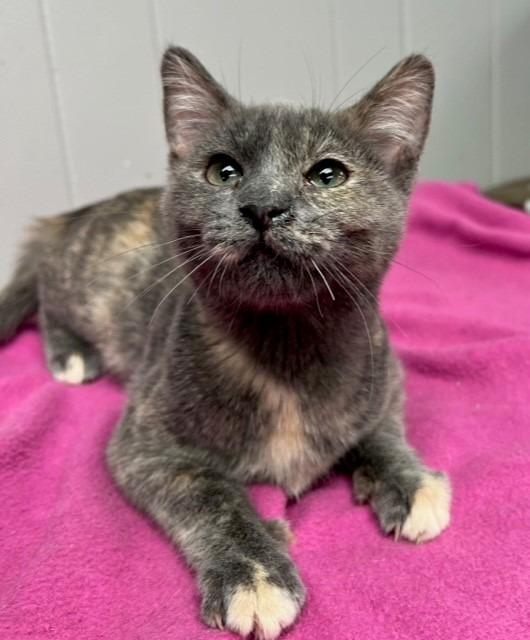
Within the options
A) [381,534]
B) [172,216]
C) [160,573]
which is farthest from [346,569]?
[172,216]

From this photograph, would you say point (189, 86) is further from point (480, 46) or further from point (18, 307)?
point (480, 46)

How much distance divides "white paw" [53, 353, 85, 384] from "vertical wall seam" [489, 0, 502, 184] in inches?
66.6

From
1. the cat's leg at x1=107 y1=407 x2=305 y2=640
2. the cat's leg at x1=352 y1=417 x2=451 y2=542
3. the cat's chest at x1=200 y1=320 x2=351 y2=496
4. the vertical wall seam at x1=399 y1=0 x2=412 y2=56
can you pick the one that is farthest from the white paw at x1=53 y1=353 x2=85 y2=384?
the vertical wall seam at x1=399 y1=0 x2=412 y2=56

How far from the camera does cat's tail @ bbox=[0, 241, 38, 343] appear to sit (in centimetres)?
151

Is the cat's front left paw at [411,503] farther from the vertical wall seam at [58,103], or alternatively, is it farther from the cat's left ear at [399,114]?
the vertical wall seam at [58,103]

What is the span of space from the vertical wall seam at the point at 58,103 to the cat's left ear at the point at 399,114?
3.16 feet

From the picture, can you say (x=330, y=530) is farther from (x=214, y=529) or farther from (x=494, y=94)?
(x=494, y=94)

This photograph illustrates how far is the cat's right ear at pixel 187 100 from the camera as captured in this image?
942mm

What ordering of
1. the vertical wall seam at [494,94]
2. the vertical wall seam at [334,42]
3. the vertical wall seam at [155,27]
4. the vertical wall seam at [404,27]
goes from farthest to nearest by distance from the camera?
the vertical wall seam at [494,94]
the vertical wall seam at [404,27]
the vertical wall seam at [334,42]
the vertical wall seam at [155,27]

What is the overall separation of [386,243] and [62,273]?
2.91 ft

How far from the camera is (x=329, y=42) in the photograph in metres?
1.93

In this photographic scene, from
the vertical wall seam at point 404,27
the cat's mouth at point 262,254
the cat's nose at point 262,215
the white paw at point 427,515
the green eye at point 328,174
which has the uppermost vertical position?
the vertical wall seam at point 404,27

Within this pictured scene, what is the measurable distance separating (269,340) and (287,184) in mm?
236

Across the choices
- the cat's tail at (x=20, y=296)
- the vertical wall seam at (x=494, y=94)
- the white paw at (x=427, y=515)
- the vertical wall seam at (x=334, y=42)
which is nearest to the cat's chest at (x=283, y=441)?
the white paw at (x=427, y=515)
